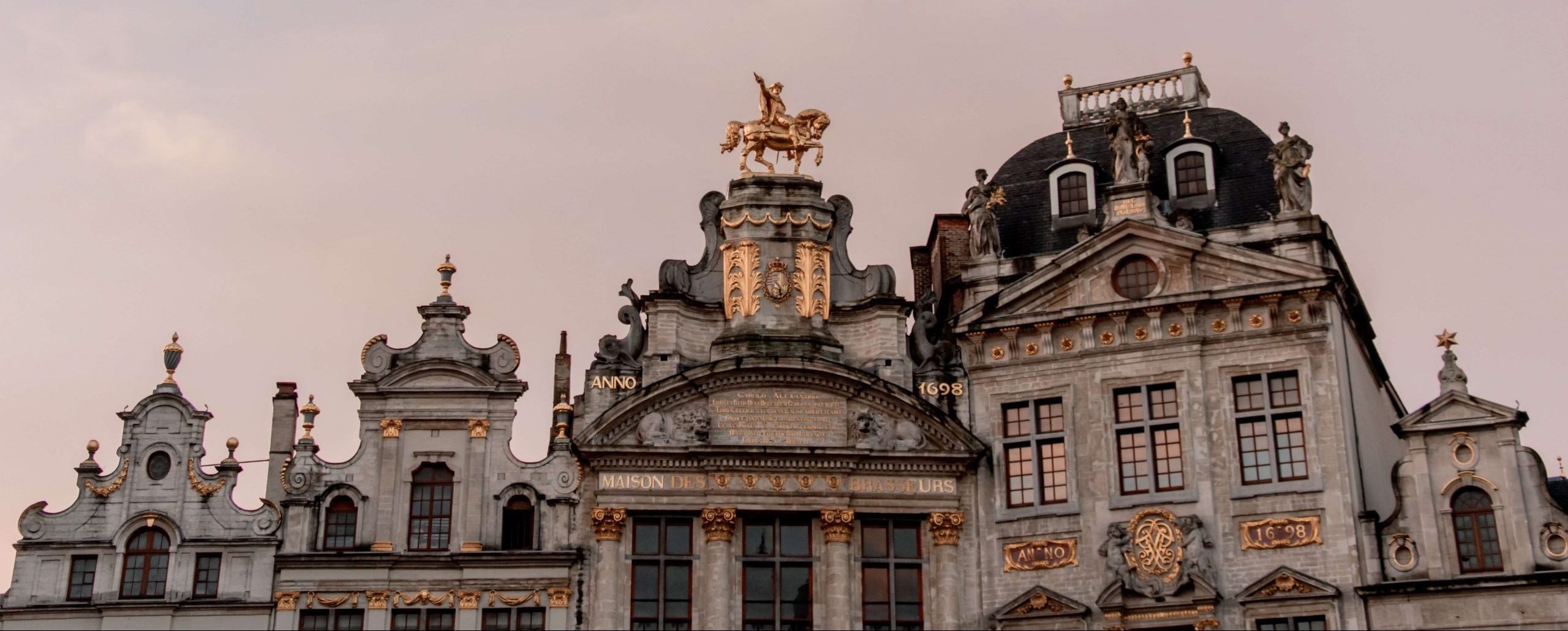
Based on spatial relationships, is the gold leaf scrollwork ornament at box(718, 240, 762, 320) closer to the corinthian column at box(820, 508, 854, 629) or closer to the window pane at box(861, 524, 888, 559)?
the corinthian column at box(820, 508, 854, 629)

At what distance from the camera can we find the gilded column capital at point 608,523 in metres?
37.0

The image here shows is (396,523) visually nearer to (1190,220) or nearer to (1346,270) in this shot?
(1190,220)

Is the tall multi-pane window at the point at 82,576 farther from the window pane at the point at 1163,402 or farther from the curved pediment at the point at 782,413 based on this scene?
the window pane at the point at 1163,402

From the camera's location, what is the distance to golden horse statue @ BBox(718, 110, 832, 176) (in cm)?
4044

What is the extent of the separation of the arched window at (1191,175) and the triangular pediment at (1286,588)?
7995mm

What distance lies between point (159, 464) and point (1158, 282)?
706 inches

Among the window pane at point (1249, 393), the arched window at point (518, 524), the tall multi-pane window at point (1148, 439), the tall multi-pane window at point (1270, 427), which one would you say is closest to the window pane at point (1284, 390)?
the tall multi-pane window at point (1270, 427)

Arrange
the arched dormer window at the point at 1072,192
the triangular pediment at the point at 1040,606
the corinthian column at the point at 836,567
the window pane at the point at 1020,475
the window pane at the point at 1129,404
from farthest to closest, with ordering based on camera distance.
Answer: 1. the arched dormer window at the point at 1072,192
2. the window pane at the point at 1020,475
3. the window pane at the point at 1129,404
4. the corinthian column at the point at 836,567
5. the triangular pediment at the point at 1040,606

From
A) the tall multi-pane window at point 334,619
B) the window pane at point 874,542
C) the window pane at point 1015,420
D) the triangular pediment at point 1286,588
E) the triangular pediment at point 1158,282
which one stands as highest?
the triangular pediment at point 1158,282

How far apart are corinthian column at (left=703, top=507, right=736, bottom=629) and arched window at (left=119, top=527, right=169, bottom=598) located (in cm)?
924

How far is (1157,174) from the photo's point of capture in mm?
40781

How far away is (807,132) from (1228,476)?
10391 millimetres

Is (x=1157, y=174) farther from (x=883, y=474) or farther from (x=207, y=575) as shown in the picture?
(x=207, y=575)

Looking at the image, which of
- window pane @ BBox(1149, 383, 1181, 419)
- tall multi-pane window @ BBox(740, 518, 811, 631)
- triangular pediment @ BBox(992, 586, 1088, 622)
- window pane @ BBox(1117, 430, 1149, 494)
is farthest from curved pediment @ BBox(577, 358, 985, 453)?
window pane @ BBox(1149, 383, 1181, 419)
